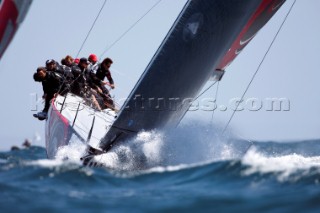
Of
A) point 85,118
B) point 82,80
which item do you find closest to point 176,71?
point 85,118

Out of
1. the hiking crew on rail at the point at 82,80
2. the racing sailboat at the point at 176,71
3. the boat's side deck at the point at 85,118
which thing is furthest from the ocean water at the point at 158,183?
the hiking crew on rail at the point at 82,80

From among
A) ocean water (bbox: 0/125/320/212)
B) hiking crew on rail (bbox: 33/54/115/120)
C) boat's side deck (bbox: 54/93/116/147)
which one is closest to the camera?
ocean water (bbox: 0/125/320/212)

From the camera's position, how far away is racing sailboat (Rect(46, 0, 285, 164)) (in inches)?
307

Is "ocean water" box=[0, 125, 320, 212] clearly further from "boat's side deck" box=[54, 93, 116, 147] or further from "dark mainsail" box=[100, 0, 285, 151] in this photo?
"boat's side deck" box=[54, 93, 116, 147]

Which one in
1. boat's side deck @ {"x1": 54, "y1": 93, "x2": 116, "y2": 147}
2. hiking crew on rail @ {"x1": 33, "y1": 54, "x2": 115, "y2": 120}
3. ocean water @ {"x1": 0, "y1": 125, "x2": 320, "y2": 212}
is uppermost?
hiking crew on rail @ {"x1": 33, "y1": 54, "x2": 115, "y2": 120}

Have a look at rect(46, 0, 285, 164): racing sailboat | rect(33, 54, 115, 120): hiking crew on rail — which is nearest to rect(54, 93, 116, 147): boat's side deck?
rect(46, 0, 285, 164): racing sailboat

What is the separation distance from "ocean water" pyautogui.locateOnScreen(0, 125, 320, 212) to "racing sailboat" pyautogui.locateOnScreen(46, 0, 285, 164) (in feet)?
0.74

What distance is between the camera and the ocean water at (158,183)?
16.4ft

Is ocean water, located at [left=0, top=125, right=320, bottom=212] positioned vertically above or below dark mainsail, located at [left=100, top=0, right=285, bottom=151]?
below

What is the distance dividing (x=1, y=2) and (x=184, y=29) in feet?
8.98

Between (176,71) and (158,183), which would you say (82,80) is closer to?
(176,71)

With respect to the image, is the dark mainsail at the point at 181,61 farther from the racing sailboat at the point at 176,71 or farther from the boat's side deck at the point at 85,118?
the boat's side deck at the point at 85,118

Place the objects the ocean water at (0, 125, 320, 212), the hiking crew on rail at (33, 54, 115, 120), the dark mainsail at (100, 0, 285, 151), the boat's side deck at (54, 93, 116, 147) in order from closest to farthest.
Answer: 1. the ocean water at (0, 125, 320, 212)
2. the dark mainsail at (100, 0, 285, 151)
3. the boat's side deck at (54, 93, 116, 147)
4. the hiking crew on rail at (33, 54, 115, 120)

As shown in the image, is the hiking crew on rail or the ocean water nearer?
the ocean water
